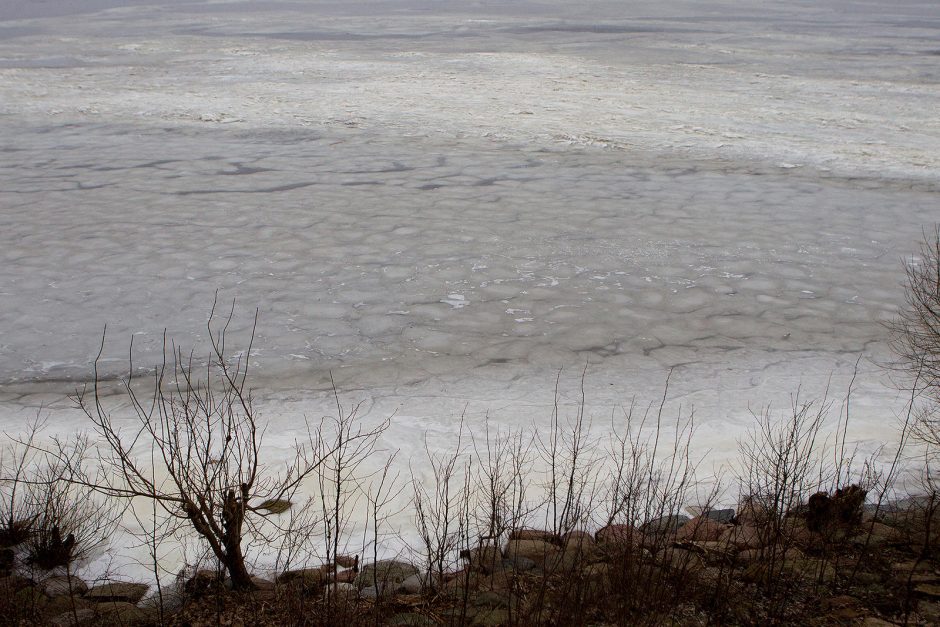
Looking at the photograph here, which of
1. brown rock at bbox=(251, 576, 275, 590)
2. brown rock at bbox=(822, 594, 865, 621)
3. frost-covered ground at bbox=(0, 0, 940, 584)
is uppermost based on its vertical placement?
frost-covered ground at bbox=(0, 0, 940, 584)

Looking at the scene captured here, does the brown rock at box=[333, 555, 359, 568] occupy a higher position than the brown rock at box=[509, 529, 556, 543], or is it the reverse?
the brown rock at box=[509, 529, 556, 543]

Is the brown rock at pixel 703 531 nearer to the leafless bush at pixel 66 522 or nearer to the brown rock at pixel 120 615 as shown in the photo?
the brown rock at pixel 120 615

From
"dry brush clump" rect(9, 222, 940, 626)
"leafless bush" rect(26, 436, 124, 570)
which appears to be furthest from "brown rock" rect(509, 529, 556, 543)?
"leafless bush" rect(26, 436, 124, 570)

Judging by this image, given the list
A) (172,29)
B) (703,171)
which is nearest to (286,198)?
(703,171)

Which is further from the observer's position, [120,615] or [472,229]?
[472,229]

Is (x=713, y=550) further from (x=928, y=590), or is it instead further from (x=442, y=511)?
(x=442, y=511)

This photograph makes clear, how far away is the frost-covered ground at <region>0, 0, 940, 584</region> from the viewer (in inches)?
181

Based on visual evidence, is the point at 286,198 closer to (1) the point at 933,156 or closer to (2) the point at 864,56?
(1) the point at 933,156

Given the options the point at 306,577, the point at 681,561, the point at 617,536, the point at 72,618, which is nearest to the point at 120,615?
the point at 72,618

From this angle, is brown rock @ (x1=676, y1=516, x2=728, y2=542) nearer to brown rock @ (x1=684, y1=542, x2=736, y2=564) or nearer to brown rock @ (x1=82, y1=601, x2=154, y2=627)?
brown rock @ (x1=684, y1=542, x2=736, y2=564)

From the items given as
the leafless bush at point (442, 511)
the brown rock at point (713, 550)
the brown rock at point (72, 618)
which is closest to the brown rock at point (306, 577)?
the leafless bush at point (442, 511)

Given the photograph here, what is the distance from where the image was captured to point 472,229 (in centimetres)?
689

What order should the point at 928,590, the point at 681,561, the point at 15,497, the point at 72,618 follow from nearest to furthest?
the point at 72,618 → the point at 928,590 → the point at 681,561 → the point at 15,497

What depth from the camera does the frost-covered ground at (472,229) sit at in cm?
460
